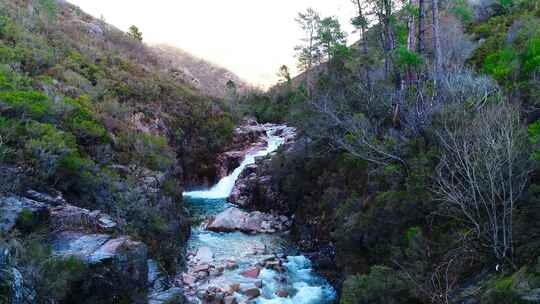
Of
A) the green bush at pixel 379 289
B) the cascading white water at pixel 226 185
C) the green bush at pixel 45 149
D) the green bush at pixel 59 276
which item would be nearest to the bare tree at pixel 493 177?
the green bush at pixel 379 289

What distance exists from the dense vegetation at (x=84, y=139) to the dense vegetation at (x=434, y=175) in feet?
15.6

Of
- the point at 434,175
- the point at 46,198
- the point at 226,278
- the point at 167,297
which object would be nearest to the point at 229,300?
the point at 226,278

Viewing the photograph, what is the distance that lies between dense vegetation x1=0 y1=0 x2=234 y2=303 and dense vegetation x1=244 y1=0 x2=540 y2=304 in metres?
4.76

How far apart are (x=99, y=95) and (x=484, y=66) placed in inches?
605

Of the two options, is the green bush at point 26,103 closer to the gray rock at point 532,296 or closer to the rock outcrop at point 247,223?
the rock outcrop at point 247,223

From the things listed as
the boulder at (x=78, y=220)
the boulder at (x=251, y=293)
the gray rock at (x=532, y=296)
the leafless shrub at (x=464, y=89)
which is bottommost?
the boulder at (x=251, y=293)

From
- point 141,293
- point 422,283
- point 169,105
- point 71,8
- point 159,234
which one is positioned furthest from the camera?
point 71,8

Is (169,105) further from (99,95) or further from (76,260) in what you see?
(76,260)

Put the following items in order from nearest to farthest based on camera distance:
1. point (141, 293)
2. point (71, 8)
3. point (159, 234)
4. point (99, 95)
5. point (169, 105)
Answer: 1. point (141, 293)
2. point (159, 234)
3. point (99, 95)
4. point (169, 105)
5. point (71, 8)

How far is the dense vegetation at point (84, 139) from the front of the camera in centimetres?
760

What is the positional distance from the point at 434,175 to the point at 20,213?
6.91 meters

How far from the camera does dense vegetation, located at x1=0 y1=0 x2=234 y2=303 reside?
760 cm

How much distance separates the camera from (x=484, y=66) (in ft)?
38.9

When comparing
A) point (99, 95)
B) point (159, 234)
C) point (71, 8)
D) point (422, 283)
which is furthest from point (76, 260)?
point (71, 8)
